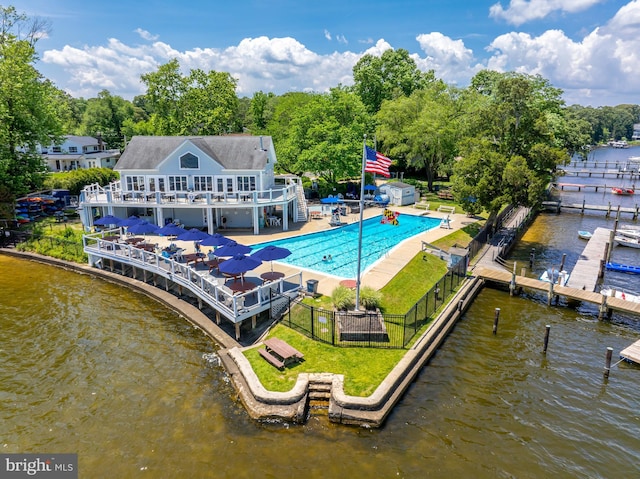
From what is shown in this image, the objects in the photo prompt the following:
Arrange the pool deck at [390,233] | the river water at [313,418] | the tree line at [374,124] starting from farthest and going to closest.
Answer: the tree line at [374,124], the pool deck at [390,233], the river water at [313,418]

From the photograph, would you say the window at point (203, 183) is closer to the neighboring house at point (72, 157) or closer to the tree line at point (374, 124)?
the tree line at point (374, 124)

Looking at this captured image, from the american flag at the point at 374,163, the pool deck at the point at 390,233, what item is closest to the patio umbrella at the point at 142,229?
the pool deck at the point at 390,233

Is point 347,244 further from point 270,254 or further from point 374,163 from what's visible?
point 374,163

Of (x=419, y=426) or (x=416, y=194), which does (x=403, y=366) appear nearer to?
(x=419, y=426)

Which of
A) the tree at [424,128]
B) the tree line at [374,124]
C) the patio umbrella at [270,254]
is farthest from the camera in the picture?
the tree at [424,128]

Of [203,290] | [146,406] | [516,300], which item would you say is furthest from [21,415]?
[516,300]

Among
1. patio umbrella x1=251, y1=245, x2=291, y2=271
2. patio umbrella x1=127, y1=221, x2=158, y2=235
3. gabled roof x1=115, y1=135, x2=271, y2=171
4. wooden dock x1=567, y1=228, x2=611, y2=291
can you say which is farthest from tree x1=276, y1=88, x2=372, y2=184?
patio umbrella x1=251, y1=245, x2=291, y2=271

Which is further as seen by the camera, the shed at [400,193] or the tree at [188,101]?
the tree at [188,101]

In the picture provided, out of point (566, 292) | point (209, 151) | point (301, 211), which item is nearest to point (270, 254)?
point (566, 292)
